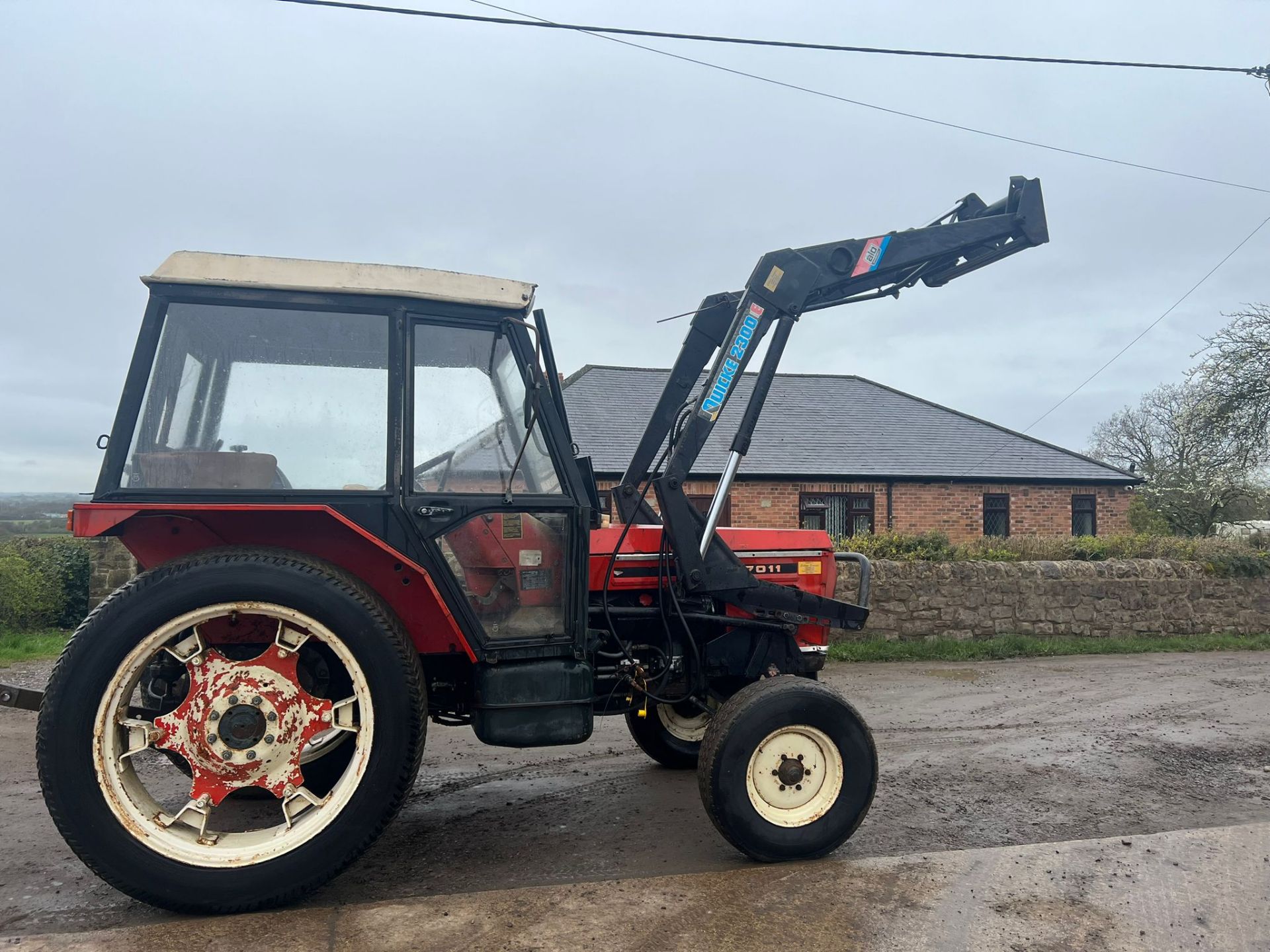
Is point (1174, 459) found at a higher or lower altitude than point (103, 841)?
higher

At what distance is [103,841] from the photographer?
305 cm

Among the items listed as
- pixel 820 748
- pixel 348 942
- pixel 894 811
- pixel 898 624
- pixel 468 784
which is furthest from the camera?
pixel 898 624

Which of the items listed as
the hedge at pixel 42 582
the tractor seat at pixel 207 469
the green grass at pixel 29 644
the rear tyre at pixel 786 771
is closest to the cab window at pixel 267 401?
the tractor seat at pixel 207 469

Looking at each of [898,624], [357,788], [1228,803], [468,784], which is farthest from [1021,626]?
[357,788]

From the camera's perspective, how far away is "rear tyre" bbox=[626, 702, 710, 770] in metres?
5.46

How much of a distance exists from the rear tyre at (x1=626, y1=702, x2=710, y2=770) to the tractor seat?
2807mm

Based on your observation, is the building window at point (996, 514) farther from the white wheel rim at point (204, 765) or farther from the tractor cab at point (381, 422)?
the white wheel rim at point (204, 765)

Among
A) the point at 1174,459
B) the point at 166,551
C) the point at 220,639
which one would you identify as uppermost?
the point at 1174,459

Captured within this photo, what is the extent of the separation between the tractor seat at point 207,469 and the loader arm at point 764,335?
1.71 metres

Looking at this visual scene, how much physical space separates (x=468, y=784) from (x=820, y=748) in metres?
2.31

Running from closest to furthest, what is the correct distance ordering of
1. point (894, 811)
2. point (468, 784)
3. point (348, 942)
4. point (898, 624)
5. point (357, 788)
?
point (348, 942), point (357, 788), point (894, 811), point (468, 784), point (898, 624)

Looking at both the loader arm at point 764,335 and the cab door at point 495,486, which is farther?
the loader arm at point 764,335

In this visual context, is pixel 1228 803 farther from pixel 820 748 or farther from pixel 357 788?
pixel 357 788

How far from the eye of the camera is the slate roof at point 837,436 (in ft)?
60.2
